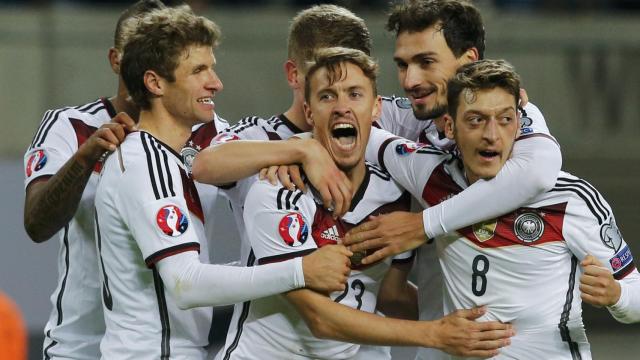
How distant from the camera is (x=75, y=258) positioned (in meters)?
4.29

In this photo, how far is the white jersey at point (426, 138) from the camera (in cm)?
400

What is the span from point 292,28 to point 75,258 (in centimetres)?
119

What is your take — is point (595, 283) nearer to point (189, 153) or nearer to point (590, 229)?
point (590, 229)

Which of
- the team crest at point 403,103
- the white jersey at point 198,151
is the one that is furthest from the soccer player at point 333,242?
the team crest at point 403,103

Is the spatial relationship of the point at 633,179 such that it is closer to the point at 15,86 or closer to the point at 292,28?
the point at 15,86

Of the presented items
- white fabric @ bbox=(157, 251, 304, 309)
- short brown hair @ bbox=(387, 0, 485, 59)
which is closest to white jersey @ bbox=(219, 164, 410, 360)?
white fabric @ bbox=(157, 251, 304, 309)

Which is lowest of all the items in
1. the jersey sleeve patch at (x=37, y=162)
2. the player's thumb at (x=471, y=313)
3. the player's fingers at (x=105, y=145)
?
the player's thumb at (x=471, y=313)

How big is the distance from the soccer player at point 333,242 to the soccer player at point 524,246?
141mm

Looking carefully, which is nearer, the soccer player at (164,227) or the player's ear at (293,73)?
the soccer player at (164,227)

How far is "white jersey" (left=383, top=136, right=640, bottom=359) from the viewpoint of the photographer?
12.3ft

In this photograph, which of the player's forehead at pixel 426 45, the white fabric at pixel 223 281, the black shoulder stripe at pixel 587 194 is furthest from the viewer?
the player's forehead at pixel 426 45

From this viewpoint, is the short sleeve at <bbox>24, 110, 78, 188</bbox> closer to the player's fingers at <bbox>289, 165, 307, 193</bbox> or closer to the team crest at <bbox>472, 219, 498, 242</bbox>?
the player's fingers at <bbox>289, 165, 307, 193</bbox>

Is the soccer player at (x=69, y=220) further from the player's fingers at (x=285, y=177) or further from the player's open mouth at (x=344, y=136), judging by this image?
the player's open mouth at (x=344, y=136)

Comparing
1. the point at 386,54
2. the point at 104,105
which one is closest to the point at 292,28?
the point at 104,105
